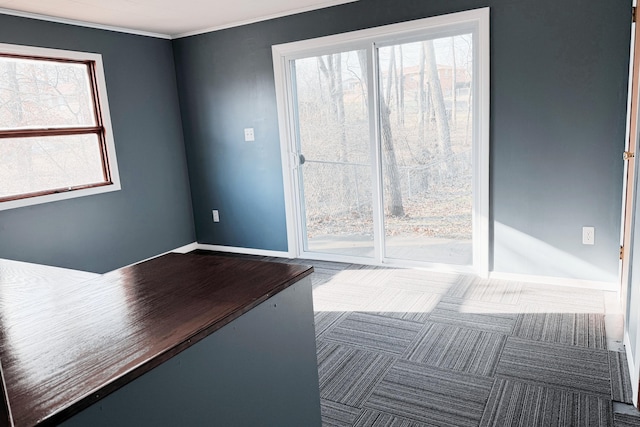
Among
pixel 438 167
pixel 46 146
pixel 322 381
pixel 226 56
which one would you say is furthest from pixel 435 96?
pixel 46 146

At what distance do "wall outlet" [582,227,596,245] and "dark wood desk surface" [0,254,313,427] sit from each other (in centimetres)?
249

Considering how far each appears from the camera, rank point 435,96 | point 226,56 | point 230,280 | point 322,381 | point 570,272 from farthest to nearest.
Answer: point 226,56, point 435,96, point 570,272, point 322,381, point 230,280

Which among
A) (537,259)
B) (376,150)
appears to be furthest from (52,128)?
(537,259)

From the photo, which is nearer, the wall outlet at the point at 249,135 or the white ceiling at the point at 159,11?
the white ceiling at the point at 159,11

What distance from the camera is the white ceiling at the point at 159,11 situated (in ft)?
10.9

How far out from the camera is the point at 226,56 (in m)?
4.37

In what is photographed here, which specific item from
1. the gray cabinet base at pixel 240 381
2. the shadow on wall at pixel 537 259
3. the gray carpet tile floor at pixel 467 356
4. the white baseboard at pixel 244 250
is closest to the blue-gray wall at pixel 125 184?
the white baseboard at pixel 244 250

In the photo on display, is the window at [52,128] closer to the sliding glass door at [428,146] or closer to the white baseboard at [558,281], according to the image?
the sliding glass door at [428,146]

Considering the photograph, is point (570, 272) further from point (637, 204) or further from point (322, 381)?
point (322, 381)

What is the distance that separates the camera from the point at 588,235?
10.4ft

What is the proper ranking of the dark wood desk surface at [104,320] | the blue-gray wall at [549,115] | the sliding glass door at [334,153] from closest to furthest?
the dark wood desk surface at [104,320]
the blue-gray wall at [549,115]
the sliding glass door at [334,153]

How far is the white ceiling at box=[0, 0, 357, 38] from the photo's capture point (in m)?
3.31

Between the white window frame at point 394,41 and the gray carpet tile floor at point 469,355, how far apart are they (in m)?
0.48

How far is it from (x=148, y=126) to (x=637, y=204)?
3.86m
